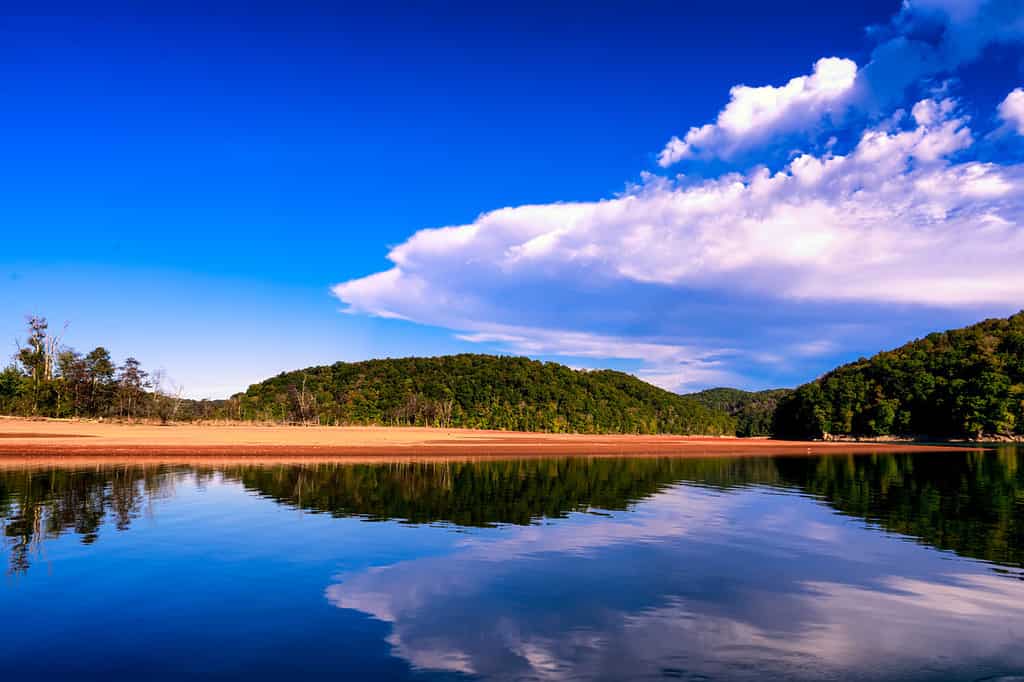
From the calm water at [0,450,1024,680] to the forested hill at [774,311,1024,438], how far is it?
474 feet

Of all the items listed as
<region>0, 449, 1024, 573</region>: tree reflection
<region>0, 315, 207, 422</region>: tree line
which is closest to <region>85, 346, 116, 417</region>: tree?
<region>0, 315, 207, 422</region>: tree line

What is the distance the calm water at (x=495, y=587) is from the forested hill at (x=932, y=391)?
144m

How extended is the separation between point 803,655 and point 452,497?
21910mm

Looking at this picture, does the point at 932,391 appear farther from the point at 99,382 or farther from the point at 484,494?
the point at 99,382

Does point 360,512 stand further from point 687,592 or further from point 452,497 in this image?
point 687,592

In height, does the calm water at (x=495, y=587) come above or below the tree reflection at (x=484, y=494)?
above

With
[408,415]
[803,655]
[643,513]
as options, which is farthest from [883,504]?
[408,415]

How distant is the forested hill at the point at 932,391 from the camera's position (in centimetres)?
13962

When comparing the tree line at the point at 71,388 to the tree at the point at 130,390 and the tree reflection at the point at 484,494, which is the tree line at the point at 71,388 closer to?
the tree at the point at 130,390

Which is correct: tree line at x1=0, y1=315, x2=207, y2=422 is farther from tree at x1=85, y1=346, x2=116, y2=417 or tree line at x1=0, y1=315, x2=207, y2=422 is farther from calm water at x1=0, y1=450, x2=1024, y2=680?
calm water at x1=0, y1=450, x2=1024, y2=680

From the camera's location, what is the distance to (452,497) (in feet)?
99.7

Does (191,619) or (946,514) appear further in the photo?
(946,514)

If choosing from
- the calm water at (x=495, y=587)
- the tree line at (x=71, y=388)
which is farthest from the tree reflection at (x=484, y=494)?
the tree line at (x=71, y=388)

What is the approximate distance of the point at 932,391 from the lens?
155000 mm
